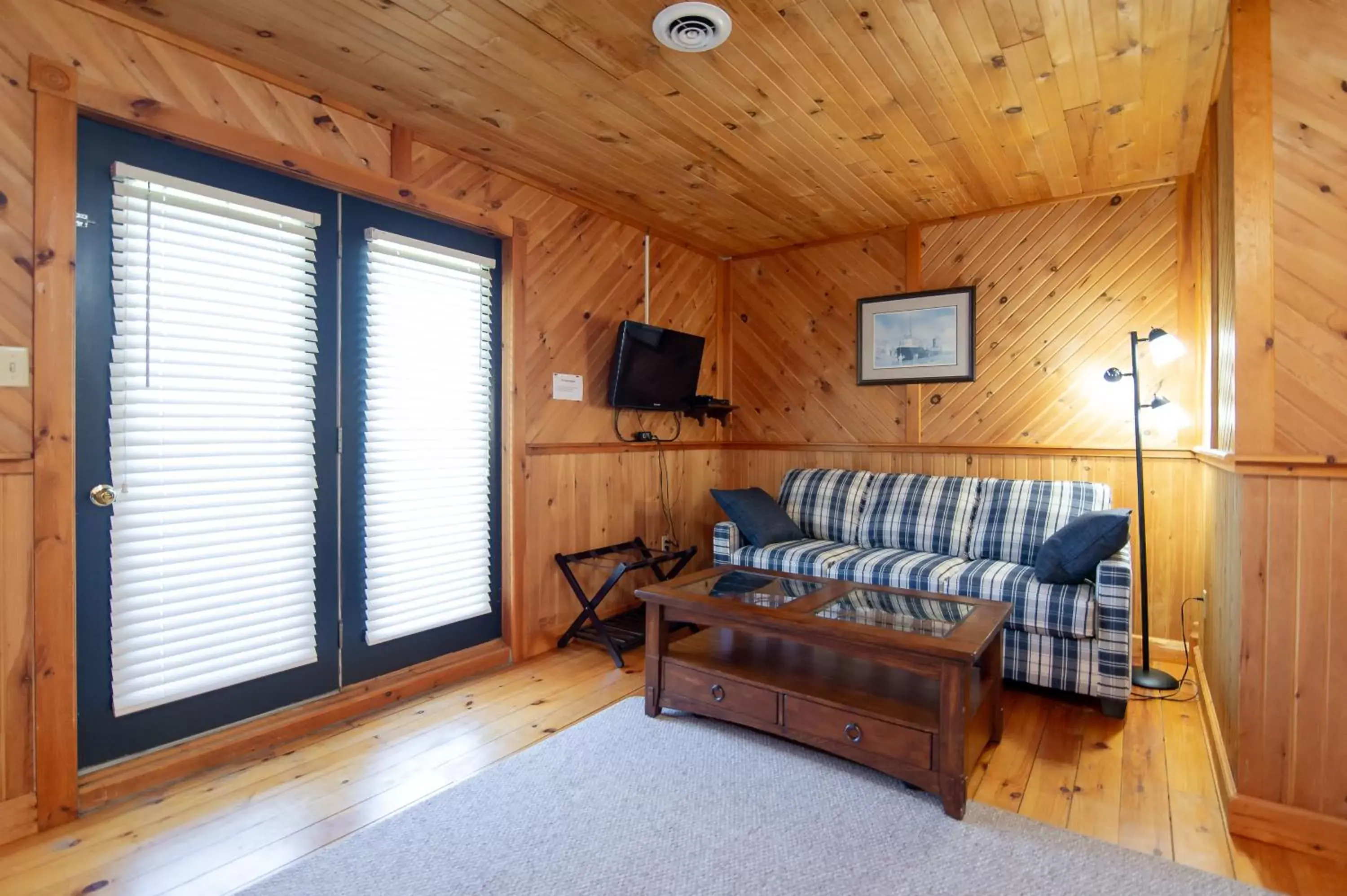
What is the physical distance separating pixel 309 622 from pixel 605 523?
66.5 inches

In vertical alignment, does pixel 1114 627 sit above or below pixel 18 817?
above

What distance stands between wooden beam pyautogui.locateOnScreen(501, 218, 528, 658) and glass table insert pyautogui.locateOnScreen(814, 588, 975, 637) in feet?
5.30

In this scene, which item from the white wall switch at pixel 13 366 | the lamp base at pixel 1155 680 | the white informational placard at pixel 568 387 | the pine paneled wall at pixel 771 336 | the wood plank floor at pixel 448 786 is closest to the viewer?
the wood plank floor at pixel 448 786

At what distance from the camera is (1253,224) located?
76.9 inches

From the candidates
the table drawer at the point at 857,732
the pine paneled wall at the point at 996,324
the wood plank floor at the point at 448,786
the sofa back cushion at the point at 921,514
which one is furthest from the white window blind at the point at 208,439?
the pine paneled wall at the point at 996,324

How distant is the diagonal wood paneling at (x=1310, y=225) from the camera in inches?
72.9

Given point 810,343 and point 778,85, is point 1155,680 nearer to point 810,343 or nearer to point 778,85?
point 810,343

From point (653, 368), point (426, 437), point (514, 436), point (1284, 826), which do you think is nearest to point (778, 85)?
point (653, 368)

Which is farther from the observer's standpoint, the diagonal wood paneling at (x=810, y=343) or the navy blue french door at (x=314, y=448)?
the diagonal wood paneling at (x=810, y=343)

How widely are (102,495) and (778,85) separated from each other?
2658mm

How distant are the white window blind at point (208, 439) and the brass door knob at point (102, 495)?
4 centimetres

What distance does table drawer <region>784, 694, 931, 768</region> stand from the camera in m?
2.09

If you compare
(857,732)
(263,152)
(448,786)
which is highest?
(263,152)

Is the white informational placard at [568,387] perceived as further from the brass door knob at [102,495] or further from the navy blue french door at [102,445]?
the brass door knob at [102,495]
